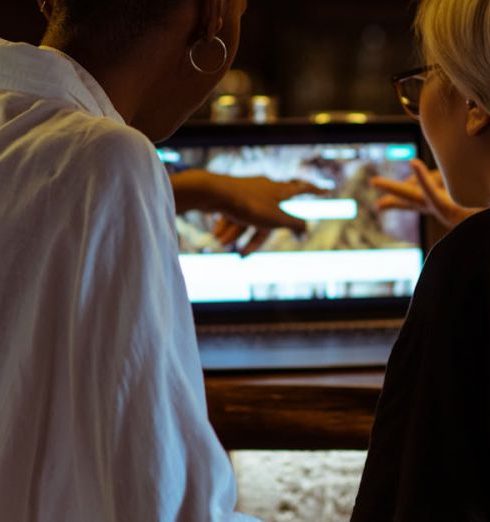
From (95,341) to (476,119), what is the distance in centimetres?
39

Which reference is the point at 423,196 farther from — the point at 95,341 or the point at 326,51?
the point at 326,51

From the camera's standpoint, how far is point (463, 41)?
2.35 feet

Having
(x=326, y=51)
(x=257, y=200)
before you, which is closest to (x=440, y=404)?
(x=257, y=200)

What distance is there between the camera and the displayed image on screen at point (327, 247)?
59.5 inches

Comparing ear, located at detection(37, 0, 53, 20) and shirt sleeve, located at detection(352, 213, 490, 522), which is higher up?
ear, located at detection(37, 0, 53, 20)

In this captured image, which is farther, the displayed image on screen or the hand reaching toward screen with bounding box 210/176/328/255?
the displayed image on screen

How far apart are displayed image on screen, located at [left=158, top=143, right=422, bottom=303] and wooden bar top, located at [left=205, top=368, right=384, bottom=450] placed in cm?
39

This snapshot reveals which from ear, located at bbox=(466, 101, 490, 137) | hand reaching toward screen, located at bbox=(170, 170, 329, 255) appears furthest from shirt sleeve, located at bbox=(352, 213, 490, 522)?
hand reaching toward screen, located at bbox=(170, 170, 329, 255)

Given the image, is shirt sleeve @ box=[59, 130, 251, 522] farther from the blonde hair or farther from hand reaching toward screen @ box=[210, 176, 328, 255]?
hand reaching toward screen @ box=[210, 176, 328, 255]

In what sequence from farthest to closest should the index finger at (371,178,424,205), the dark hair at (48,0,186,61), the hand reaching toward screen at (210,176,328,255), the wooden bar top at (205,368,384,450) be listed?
the index finger at (371,178,424,205) → the hand reaching toward screen at (210,176,328,255) → the wooden bar top at (205,368,384,450) → the dark hair at (48,0,186,61)

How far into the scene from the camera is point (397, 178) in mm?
1548

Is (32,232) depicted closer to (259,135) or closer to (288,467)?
(288,467)

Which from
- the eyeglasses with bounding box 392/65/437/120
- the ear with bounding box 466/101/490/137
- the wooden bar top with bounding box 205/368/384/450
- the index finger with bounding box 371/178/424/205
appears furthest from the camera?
the index finger with bounding box 371/178/424/205

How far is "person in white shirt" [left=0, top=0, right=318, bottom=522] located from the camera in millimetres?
503
